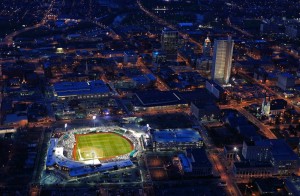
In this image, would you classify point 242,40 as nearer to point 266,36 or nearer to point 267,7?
point 266,36

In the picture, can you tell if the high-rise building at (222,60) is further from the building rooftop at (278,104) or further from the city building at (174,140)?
the city building at (174,140)

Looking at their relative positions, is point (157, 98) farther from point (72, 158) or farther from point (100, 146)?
point (72, 158)

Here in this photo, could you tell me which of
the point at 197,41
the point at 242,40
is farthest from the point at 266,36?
the point at 197,41

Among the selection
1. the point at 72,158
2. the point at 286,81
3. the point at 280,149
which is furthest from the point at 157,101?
the point at 286,81

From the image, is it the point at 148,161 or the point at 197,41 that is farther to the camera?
the point at 197,41

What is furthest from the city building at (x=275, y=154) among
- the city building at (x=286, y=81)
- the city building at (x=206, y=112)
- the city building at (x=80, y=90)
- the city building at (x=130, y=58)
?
the city building at (x=130, y=58)

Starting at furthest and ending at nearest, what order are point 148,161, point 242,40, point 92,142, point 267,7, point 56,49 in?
point 267,7, point 242,40, point 56,49, point 92,142, point 148,161

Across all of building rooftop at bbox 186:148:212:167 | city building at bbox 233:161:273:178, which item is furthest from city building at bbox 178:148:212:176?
city building at bbox 233:161:273:178
